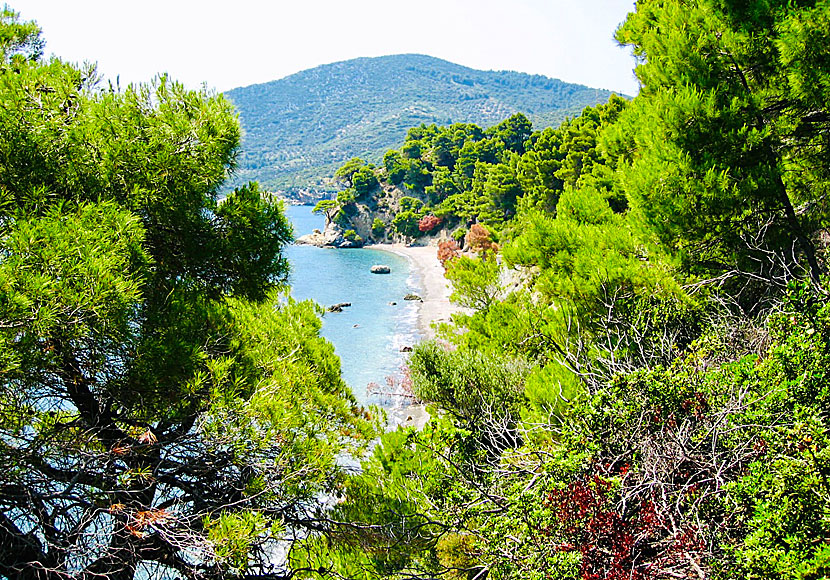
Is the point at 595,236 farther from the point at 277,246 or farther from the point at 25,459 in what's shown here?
the point at 25,459

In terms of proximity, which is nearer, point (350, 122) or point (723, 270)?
point (723, 270)

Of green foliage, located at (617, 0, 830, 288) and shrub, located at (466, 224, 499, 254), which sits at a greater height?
green foliage, located at (617, 0, 830, 288)

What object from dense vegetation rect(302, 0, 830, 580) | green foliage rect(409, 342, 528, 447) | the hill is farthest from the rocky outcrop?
A: the hill

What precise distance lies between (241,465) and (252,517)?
0.49 m

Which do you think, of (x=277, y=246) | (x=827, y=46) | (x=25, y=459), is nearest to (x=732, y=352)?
(x=827, y=46)

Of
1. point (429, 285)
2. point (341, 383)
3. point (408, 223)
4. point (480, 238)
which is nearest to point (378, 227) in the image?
point (408, 223)

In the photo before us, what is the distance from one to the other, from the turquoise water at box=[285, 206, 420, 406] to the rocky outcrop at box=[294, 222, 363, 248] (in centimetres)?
579

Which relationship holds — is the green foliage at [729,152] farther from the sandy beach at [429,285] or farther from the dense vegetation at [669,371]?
the sandy beach at [429,285]

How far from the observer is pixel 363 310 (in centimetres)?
3025

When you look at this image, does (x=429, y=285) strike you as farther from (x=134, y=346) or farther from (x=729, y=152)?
(x=134, y=346)

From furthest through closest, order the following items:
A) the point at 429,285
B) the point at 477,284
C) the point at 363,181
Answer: the point at 363,181, the point at 429,285, the point at 477,284

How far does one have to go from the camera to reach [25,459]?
9.54 ft

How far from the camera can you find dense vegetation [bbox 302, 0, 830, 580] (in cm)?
295

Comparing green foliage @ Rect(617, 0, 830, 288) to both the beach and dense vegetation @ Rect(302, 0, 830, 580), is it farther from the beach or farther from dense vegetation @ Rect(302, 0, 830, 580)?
the beach
